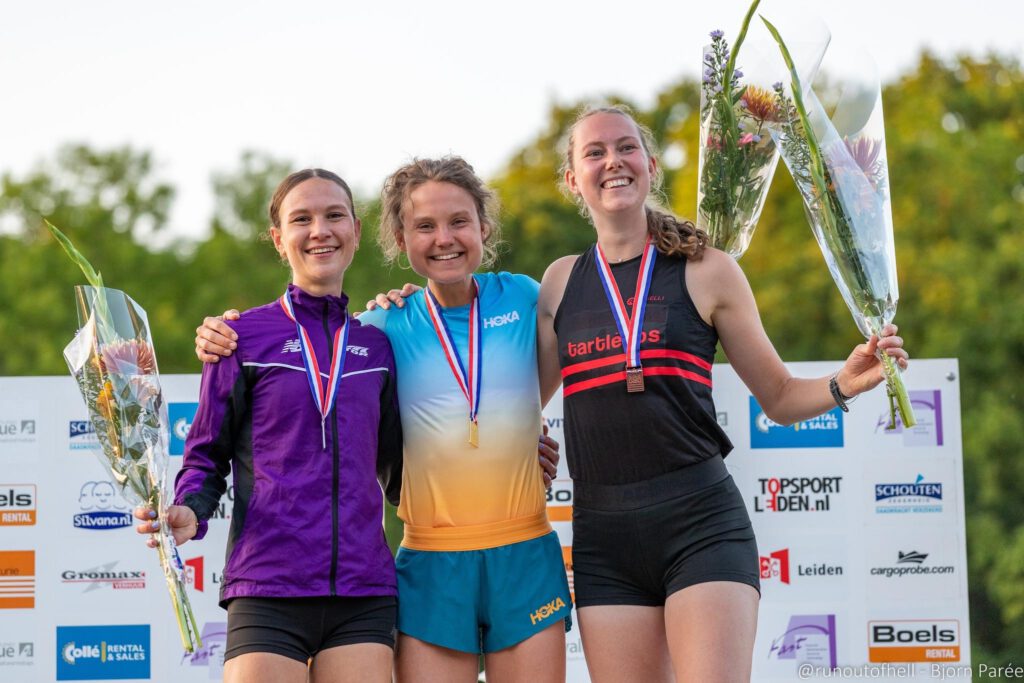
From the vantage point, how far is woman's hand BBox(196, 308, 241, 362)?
3.28m

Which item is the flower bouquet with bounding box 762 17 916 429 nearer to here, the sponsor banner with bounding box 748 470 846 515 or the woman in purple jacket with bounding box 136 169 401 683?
the woman in purple jacket with bounding box 136 169 401 683

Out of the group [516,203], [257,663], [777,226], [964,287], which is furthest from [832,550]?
[516,203]

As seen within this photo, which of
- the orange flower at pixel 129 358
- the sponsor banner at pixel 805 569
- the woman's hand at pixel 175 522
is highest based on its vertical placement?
the orange flower at pixel 129 358

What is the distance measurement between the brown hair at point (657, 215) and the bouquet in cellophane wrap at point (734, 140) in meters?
0.18

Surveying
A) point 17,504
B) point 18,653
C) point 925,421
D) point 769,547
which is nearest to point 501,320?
point 769,547

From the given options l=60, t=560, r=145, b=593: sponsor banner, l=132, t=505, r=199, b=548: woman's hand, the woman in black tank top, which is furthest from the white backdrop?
l=132, t=505, r=199, b=548: woman's hand

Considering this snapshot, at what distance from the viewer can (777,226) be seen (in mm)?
17594

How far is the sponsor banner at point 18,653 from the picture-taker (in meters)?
5.32

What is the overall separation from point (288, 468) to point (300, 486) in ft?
0.22

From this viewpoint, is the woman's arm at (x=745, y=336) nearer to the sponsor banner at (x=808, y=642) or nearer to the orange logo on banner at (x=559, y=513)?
the orange logo on banner at (x=559, y=513)

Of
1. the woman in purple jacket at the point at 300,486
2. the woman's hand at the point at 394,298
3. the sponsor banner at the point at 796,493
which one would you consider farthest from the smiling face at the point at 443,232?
the sponsor banner at the point at 796,493

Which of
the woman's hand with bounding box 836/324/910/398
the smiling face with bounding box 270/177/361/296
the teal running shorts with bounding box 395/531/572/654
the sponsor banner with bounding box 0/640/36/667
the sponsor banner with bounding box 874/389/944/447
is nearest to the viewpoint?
the woman's hand with bounding box 836/324/910/398

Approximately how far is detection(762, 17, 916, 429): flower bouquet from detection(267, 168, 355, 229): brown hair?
4.22 ft

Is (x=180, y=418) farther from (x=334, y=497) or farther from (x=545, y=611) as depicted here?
(x=545, y=611)
